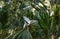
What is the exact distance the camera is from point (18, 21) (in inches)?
115

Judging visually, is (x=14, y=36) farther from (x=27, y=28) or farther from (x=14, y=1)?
(x=14, y=1)

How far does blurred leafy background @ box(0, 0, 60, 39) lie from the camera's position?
2527 mm

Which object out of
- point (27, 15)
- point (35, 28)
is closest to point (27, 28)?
point (35, 28)

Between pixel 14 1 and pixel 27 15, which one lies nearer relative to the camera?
pixel 27 15

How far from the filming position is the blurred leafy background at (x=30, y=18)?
253 centimetres

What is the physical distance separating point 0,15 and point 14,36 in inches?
22.4

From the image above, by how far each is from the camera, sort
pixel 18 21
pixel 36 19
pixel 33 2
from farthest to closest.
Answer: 1. pixel 33 2
2. pixel 18 21
3. pixel 36 19

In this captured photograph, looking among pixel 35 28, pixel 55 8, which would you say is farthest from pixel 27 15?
pixel 55 8

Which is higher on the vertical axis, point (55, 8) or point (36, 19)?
point (55, 8)

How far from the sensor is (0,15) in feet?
9.91

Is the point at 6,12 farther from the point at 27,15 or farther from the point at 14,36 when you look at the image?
the point at 14,36

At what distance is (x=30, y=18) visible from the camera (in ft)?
9.36

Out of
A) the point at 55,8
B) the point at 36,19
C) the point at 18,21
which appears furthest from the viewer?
the point at 18,21

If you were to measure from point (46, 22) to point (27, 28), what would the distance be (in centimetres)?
24
